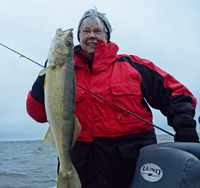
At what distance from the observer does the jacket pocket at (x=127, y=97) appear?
8.23 feet

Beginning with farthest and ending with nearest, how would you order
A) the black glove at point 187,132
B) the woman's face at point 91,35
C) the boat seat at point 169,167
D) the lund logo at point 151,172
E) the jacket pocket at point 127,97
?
1. the woman's face at point 91,35
2. the jacket pocket at point 127,97
3. the black glove at point 187,132
4. the lund logo at point 151,172
5. the boat seat at point 169,167

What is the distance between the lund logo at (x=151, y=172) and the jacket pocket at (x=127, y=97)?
Answer: 72cm

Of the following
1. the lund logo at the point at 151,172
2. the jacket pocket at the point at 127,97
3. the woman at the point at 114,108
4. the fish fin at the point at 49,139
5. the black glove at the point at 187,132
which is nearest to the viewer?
the lund logo at the point at 151,172

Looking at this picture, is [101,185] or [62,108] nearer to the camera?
[62,108]

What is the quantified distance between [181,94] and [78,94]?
1.31 m

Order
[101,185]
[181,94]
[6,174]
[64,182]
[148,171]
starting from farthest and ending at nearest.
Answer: [6,174] → [181,94] → [101,185] → [64,182] → [148,171]

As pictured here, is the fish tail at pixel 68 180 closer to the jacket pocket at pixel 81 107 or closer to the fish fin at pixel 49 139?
the fish fin at pixel 49 139

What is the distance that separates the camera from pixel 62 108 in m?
2.05

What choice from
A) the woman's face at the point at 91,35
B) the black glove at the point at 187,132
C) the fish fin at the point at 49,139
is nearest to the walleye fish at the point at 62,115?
the fish fin at the point at 49,139

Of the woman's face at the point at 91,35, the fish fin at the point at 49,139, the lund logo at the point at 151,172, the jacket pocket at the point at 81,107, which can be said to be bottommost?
the lund logo at the point at 151,172

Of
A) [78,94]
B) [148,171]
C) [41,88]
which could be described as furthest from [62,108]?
[148,171]

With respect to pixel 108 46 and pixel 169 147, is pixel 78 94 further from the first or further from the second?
pixel 169 147

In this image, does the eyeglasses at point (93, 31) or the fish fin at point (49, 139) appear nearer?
the fish fin at point (49, 139)

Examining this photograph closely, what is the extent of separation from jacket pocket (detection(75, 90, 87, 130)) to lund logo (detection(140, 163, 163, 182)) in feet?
3.09
